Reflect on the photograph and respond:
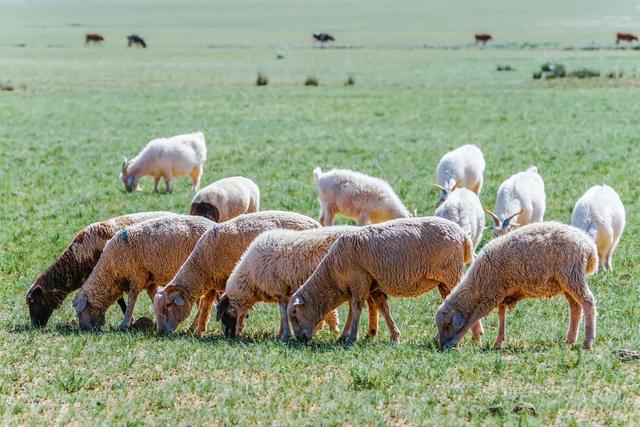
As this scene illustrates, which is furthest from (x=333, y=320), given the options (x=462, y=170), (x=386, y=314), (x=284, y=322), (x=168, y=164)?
(x=168, y=164)

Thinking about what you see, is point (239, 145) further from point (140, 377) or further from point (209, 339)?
point (140, 377)

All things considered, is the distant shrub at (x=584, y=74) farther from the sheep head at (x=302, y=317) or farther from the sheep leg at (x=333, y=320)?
the sheep head at (x=302, y=317)

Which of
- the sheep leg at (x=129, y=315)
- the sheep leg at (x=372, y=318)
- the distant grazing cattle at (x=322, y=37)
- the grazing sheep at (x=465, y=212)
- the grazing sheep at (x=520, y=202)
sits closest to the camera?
the sheep leg at (x=372, y=318)

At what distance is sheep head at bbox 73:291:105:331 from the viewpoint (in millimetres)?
11242

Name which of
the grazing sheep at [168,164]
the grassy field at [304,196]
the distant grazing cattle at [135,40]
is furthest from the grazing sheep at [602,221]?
the distant grazing cattle at [135,40]

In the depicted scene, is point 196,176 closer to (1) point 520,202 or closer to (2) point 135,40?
(1) point 520,202

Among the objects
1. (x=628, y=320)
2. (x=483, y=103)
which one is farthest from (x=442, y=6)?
(x=628, y=320)

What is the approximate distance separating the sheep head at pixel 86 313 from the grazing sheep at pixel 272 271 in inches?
64.1

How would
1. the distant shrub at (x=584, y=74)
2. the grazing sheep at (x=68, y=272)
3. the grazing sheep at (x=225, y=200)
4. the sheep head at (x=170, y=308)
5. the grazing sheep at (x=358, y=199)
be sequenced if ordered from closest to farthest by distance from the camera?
the sheep head at (x=170, y=308) < the grazing sheep at (x=68, y=272) < the grazing sheep at (x=225, y=200) < the grazing sheep at (x=358, y=199) < the distant shrub at (x=584, y=74)

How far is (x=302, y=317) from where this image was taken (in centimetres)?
998

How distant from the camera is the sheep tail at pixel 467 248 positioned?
10109 mm

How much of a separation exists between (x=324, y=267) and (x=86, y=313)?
122 inches

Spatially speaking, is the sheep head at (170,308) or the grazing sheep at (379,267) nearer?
the grazing sheep at (379,267)

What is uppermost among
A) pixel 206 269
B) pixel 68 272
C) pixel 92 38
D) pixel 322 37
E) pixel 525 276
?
pixel 525 276
